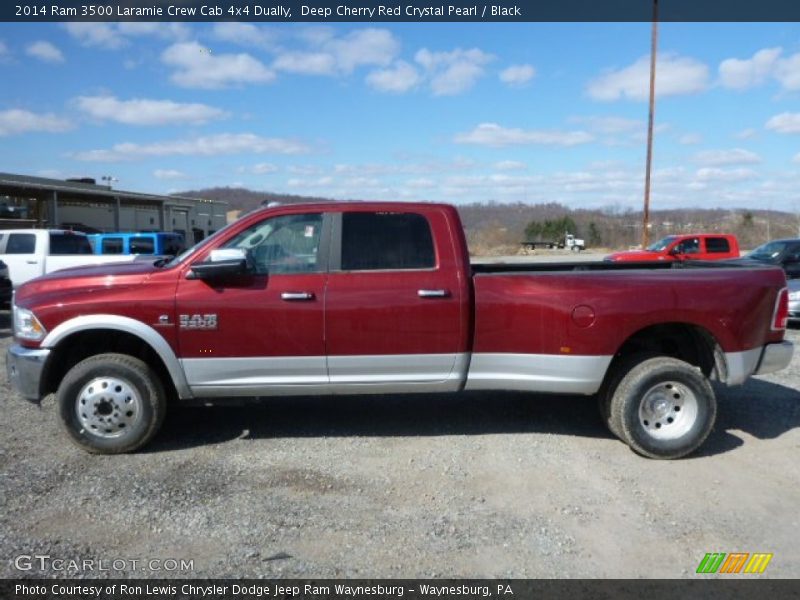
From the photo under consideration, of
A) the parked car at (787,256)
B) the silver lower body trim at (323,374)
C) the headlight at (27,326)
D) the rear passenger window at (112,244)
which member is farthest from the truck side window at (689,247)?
the headlight at (27,326)

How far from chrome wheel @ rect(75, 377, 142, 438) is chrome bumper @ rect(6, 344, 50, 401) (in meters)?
0.35

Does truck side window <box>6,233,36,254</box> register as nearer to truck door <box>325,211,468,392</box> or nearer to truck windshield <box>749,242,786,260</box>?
truck door <box>325,211,468,392</box>

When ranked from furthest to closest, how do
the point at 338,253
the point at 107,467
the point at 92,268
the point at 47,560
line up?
the point at 92,268
the point at 338,253
the point at 107,467
the point at 47,560

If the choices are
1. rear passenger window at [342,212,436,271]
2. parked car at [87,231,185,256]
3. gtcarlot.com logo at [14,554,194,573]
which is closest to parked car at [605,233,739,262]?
parked car at [87,231,185,256]

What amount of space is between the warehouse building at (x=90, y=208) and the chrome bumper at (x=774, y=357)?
30.7m

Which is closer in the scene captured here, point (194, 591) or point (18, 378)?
point (194, 591)

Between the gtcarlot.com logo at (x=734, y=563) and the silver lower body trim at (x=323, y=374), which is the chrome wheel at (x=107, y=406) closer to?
the silver lower body trim at (x=323, y=374)

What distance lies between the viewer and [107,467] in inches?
187

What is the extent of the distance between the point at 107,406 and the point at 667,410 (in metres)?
4.36

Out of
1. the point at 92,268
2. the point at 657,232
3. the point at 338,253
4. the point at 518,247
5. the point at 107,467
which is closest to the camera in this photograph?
the point at 107,467

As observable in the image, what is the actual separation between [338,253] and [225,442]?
1835mm

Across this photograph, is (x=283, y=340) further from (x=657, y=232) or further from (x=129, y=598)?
(x=657, y=232)

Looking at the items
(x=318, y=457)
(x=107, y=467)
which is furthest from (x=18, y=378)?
(x=318, y=457)

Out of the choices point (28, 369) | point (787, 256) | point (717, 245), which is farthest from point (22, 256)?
point (717, 245)
